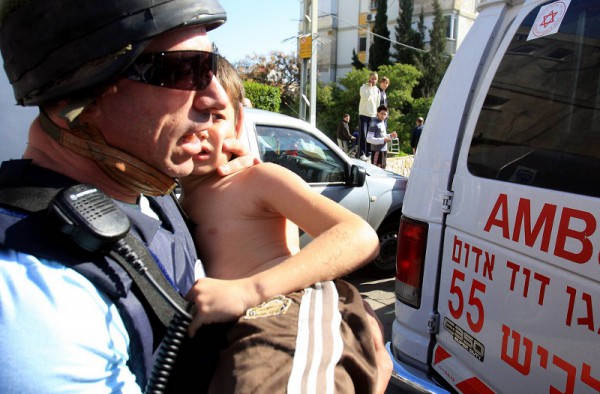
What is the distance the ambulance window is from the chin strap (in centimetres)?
134

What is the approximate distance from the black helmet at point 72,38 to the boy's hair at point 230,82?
25.5 inches

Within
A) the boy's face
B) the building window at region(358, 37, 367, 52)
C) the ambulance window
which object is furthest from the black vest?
the building window at region(358, 37, 367, 52)

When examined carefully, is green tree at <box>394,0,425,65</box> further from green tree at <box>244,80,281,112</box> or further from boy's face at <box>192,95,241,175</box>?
boy's face at <box>192,95,241,175</box>

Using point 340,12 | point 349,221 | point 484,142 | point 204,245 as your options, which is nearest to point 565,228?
point 484,142

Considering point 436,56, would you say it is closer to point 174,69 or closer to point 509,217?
point 509,217

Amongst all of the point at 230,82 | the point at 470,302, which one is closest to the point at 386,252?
the point at 470,302

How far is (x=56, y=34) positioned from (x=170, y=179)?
39 cm

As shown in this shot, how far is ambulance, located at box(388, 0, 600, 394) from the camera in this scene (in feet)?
4.95

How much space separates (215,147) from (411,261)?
1202 millimetres

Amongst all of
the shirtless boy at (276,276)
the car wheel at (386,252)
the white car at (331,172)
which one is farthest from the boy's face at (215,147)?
the car wheel at (386,252)

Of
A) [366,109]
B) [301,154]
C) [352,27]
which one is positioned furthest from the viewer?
[352,27]

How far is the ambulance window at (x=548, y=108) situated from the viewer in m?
1.60

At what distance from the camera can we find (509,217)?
175 cm

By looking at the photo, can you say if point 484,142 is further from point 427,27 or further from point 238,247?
point 427,27
